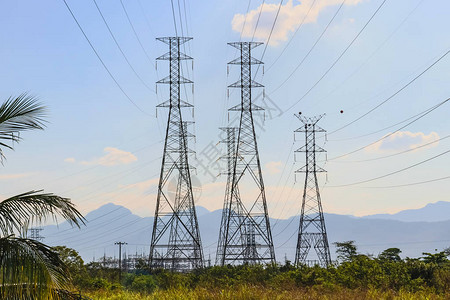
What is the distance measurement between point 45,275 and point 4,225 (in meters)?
1.62

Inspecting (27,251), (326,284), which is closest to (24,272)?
(27,251)

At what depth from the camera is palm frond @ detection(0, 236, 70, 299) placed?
14250 millimetres

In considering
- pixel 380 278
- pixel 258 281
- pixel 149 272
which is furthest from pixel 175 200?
pixel 380 278

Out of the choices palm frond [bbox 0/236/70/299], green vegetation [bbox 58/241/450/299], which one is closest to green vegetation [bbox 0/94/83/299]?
palm frond [bbox 0/236/70/299]

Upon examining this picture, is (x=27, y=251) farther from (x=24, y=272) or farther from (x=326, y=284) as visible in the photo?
(x=326, y=284)

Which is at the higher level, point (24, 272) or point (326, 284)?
point (24, 272)

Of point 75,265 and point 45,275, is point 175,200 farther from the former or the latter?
point 45,275

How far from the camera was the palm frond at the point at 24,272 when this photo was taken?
46.8 feet

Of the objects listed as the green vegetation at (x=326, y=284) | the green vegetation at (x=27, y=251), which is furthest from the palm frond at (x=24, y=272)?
the green vegetation at (x=326, y=284)

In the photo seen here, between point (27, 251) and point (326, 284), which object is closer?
point (27, 251)

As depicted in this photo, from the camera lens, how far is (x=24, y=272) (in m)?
14.4

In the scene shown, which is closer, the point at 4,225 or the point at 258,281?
the point at 4,225

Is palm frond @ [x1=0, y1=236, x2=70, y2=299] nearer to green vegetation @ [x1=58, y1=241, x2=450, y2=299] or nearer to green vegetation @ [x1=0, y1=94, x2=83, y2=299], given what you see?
A: green vegetation @ [x1=0, y1=94, x2=83, y2=299]

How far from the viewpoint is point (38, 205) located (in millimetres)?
15117
